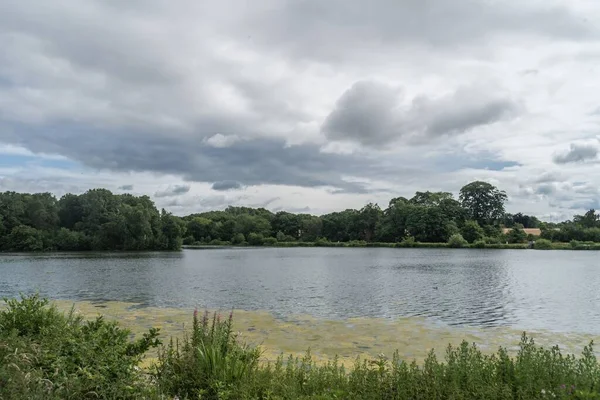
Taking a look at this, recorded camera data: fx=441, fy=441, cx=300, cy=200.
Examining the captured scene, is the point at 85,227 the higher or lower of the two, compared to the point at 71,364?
higher

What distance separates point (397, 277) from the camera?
124 ft

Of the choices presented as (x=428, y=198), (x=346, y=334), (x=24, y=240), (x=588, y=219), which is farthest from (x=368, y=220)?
Result: (x=346, y=334)

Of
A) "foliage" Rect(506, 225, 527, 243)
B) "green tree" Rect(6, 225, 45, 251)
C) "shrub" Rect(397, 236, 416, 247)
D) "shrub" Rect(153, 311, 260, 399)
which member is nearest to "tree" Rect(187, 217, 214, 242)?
"green tree" Rect(6, 225, 45, 251)

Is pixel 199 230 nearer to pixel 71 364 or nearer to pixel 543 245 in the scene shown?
pixel 543 245

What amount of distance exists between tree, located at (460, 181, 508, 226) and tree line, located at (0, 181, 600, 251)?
11.8 inches

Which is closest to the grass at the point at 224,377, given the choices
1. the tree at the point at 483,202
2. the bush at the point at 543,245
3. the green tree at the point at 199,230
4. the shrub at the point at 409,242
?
the bush at the point at 543,245

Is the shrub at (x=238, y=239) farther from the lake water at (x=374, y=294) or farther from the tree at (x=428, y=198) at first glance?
the lake water at (x=374, y=294)

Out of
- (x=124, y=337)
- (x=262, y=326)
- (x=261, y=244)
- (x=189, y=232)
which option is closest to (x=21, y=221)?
(x=189, y=232)

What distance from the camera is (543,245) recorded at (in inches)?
4277

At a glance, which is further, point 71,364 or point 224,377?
point 224,377

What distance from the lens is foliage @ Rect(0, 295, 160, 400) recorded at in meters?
5.07

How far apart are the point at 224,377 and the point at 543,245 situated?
119416 millimetres

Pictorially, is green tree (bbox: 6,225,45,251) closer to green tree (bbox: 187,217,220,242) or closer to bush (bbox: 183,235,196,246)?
bush (bbox: 183,235,196,246)

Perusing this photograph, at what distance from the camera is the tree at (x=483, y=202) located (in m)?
141
